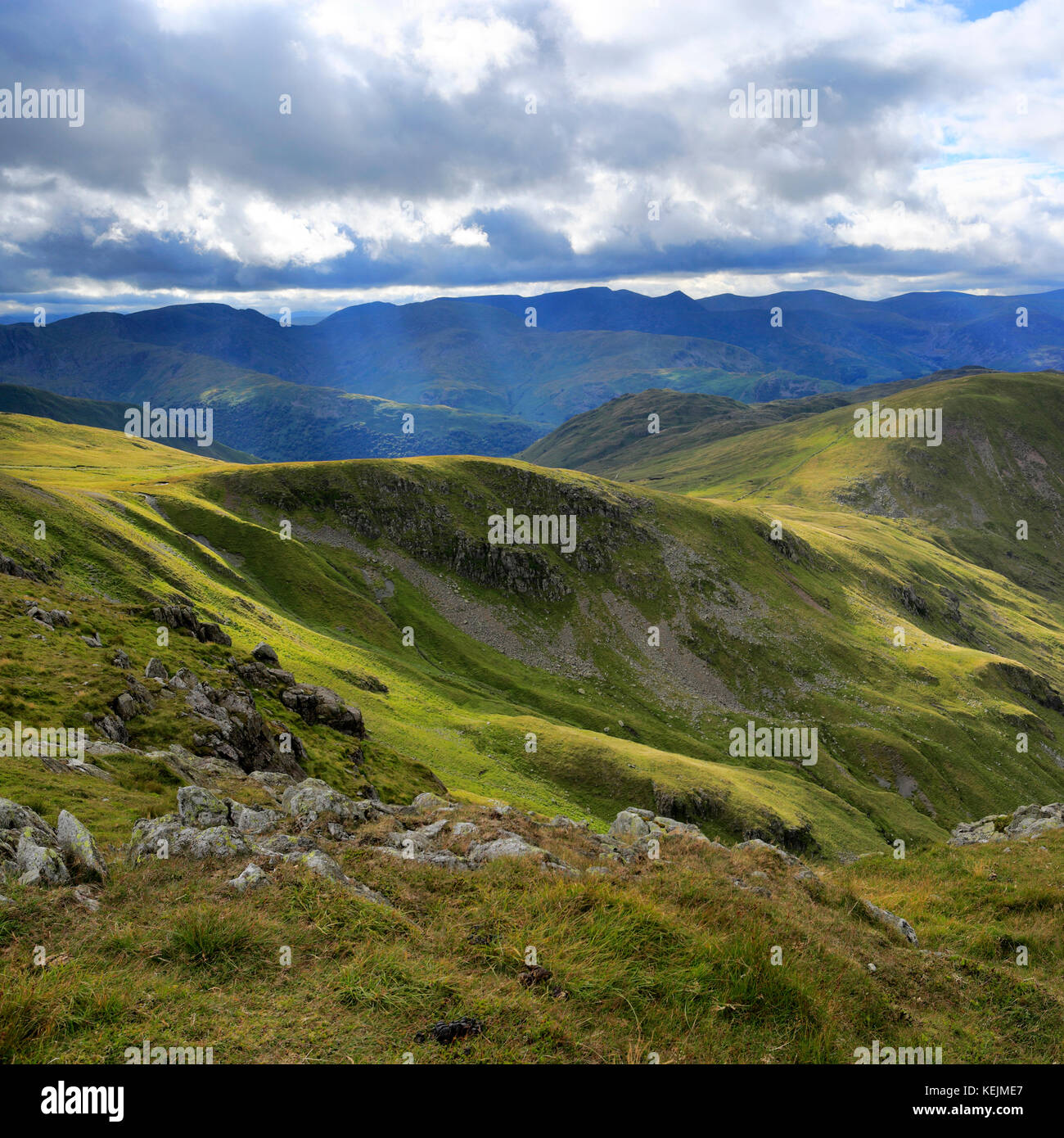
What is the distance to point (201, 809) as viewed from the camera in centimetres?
1761

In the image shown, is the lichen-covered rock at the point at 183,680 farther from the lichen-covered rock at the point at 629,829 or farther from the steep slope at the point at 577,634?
the lichen-covered rock at the point at 629,829

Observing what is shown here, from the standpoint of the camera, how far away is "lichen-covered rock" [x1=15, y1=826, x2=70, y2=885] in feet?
38.3

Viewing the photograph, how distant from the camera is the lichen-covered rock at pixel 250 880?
12766 mm

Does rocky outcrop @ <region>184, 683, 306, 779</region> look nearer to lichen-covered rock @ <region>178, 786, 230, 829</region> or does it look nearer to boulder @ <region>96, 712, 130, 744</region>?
boulder @ <region>96, 712, 130, 744</region>

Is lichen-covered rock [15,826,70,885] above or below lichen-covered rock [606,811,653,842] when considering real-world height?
above

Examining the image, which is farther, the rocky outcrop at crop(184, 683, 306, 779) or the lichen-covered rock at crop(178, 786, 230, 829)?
the rocky outcrop at crop(184, 683, 306, 779)

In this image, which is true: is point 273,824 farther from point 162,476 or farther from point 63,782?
point 162,476

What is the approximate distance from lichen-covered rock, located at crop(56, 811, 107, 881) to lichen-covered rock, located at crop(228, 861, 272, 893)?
8.11ft

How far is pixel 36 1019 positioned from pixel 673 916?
10.6 meters

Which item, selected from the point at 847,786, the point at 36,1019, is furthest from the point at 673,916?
the point at 847,786

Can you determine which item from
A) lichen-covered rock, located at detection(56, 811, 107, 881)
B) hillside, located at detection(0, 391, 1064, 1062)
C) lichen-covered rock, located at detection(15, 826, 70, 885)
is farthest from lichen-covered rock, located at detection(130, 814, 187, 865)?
lichen-covered rock, located at detection(15, 826, 70, 885)

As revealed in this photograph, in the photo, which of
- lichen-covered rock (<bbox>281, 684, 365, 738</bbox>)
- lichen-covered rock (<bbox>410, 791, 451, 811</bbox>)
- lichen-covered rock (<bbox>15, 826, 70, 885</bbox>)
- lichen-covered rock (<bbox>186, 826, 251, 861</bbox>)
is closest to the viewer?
lichen-covered rock (<bbox>15, 826, 70, 885</bbox>)

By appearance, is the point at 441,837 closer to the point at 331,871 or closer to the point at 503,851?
the point at 503,851

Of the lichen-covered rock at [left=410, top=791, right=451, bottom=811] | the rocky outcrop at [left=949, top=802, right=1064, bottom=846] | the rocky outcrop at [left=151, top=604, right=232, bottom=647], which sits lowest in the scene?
the rocky outcrop at [left=949, top=802, right=1064, bottom=846]
